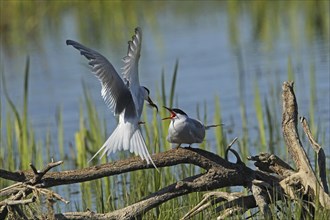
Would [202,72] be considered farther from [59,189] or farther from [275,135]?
[59,189]

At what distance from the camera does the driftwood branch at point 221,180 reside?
566 cm

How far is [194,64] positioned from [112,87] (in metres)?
8.59

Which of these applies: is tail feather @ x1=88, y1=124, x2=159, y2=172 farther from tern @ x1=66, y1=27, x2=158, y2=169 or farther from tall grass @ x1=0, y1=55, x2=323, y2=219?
tall grass @ x1=0, y1=55, x2=323, y2=219

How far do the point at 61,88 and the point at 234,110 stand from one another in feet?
11.3

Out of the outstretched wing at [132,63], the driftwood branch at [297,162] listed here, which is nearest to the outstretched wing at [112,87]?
the outstretched wing at [132,63]

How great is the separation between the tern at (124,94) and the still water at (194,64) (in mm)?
3285

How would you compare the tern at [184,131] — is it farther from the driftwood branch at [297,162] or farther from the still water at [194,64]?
the still water at [194,64]

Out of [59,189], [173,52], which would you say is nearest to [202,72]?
[173,52]

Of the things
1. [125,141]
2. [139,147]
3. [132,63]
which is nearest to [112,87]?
[132,63]

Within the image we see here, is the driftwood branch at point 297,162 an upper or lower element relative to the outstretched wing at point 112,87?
lower

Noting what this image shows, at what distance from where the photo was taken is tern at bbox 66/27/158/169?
20.3 feet

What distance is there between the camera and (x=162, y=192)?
586 centimetres

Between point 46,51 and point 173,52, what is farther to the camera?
point 46,51

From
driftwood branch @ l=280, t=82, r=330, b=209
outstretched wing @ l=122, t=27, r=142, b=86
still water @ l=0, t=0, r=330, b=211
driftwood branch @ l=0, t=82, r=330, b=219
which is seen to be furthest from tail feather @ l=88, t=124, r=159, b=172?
still water @ l=0, t=0, r=330, b=211
